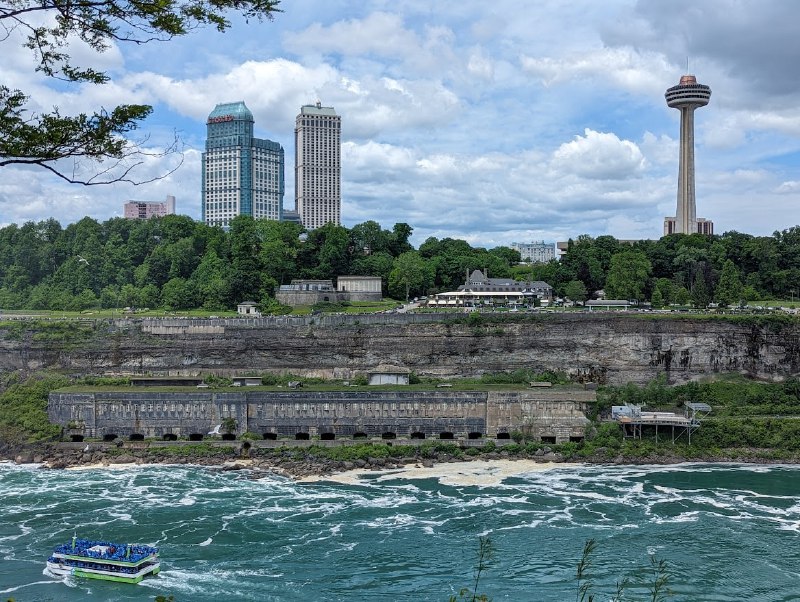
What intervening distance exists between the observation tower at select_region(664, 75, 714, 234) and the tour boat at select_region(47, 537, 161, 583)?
305 feet

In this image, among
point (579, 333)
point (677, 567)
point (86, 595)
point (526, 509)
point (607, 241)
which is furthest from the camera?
point (607, 241)

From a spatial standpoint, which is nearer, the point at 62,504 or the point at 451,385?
the point at 62,504

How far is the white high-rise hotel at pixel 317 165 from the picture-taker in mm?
145500

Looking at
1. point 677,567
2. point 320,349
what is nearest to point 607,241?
point 320,349

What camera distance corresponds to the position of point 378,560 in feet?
88.2

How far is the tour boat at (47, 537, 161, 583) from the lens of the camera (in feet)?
83.1

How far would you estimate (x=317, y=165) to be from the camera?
147750mm

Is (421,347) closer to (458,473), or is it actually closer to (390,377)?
(390,377)

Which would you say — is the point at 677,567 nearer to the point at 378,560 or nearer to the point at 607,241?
the point at 378,560

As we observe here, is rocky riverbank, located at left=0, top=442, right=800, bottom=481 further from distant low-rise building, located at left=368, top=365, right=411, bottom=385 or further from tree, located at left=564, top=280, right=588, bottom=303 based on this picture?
tree, located at left=564, top=280, right=588, bottom=303

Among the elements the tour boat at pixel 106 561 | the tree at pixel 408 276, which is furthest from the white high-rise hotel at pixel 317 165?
the tour boat at pixel 106 561

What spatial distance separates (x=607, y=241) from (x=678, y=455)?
4465cm

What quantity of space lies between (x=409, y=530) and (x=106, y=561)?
11.0 m

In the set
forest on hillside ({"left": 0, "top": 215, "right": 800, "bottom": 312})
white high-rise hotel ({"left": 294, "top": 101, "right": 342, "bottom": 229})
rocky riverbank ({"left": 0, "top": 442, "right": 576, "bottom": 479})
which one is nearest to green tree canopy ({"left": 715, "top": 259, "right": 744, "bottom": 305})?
forest on hillside ({"left": 0, "top": 215, "right": 800, "bottom": 312})
